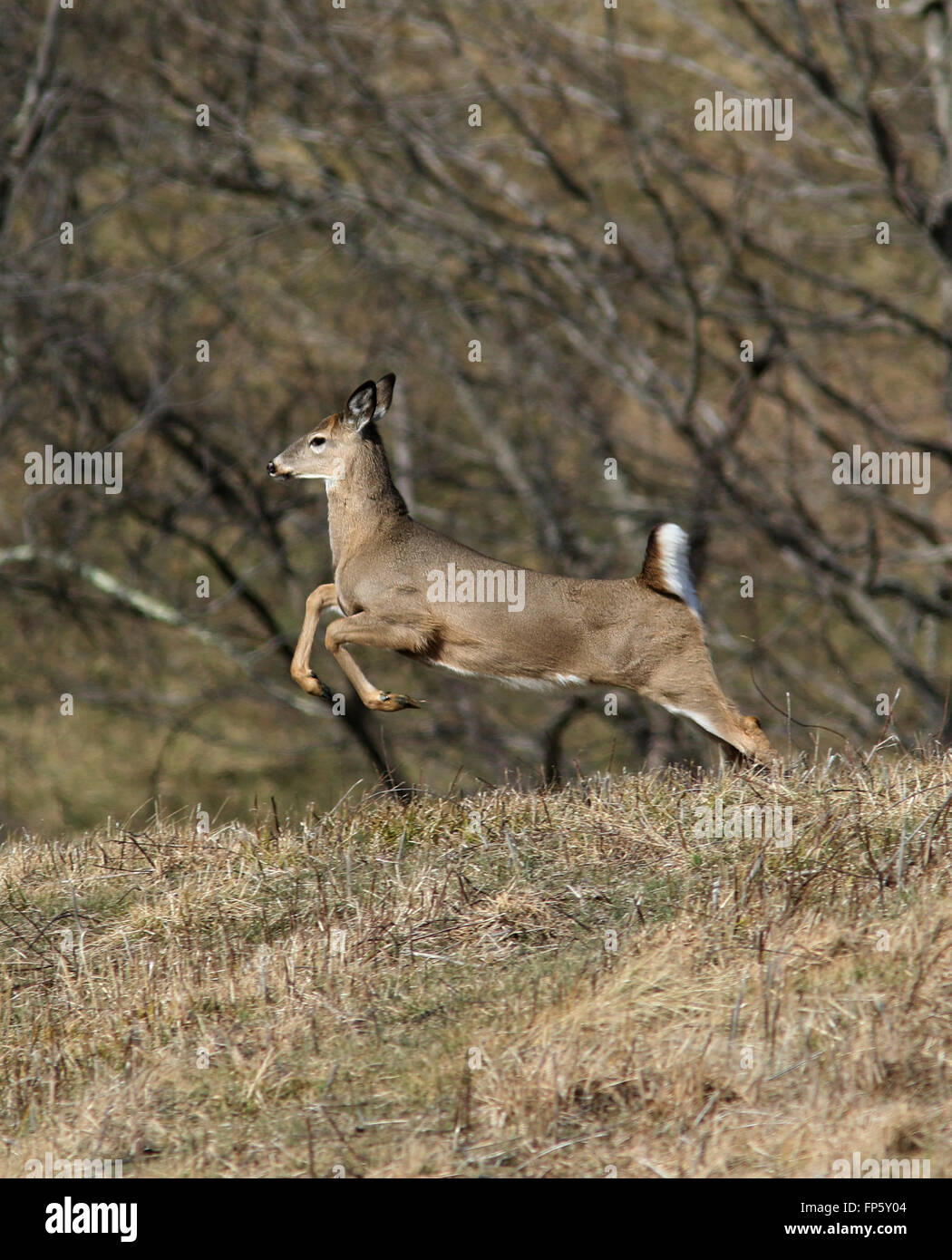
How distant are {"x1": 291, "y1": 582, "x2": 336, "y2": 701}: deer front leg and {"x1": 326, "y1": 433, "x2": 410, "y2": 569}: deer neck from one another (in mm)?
279

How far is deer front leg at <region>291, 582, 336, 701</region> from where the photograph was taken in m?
7.23

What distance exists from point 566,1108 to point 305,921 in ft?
5.21

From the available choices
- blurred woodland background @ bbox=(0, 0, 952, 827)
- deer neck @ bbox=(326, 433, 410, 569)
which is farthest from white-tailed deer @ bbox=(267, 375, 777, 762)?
blurred woodland background @ bbox=(0, 0, 952, 827)

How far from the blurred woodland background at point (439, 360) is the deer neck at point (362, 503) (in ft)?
23.2

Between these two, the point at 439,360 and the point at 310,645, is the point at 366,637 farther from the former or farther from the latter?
the point at 439,360

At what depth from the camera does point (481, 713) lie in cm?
1831

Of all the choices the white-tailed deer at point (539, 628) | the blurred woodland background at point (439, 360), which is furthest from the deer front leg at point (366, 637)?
the blurred woodland background at point (439, 360)

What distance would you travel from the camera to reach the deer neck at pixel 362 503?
8.09 m

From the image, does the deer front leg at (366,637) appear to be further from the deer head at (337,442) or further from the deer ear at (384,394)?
the deer ear at (384,394)

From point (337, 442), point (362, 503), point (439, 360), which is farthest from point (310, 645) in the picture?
point (439, 360)

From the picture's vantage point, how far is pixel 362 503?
321 inches

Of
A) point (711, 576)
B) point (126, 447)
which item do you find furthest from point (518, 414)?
point (126, 447)

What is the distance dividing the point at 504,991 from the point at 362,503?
12.5 feet
